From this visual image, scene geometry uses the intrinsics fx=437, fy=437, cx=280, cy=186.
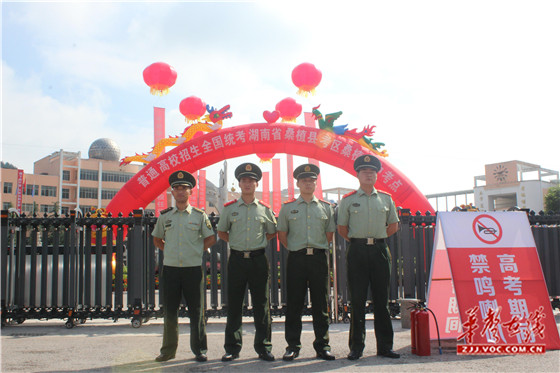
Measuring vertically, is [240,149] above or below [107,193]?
below

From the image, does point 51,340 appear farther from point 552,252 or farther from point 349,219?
point 552,252

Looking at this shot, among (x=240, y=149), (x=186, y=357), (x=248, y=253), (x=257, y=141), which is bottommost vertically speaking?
(x=186, y=357)

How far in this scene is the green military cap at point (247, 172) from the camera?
409cm

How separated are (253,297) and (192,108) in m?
9.30

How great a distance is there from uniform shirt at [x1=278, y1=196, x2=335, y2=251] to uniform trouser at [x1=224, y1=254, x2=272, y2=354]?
13.8 inches

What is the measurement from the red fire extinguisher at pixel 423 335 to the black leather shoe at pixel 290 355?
1098 mm

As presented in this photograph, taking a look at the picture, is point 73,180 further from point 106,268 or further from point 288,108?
point 106,268

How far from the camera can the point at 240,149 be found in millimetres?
11602

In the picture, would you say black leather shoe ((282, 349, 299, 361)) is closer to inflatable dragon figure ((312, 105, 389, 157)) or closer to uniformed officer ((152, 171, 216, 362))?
uniformed officer ((152, 171, 216, 362))

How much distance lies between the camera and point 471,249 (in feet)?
13.9

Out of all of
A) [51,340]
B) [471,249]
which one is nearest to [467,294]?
[471,249]

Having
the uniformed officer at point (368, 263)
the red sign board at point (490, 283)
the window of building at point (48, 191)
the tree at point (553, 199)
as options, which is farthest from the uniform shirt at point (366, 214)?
the window of building at point (48, 191)

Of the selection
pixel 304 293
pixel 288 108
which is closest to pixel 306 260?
pixel 304 293

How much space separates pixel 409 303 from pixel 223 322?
8.00 ft
